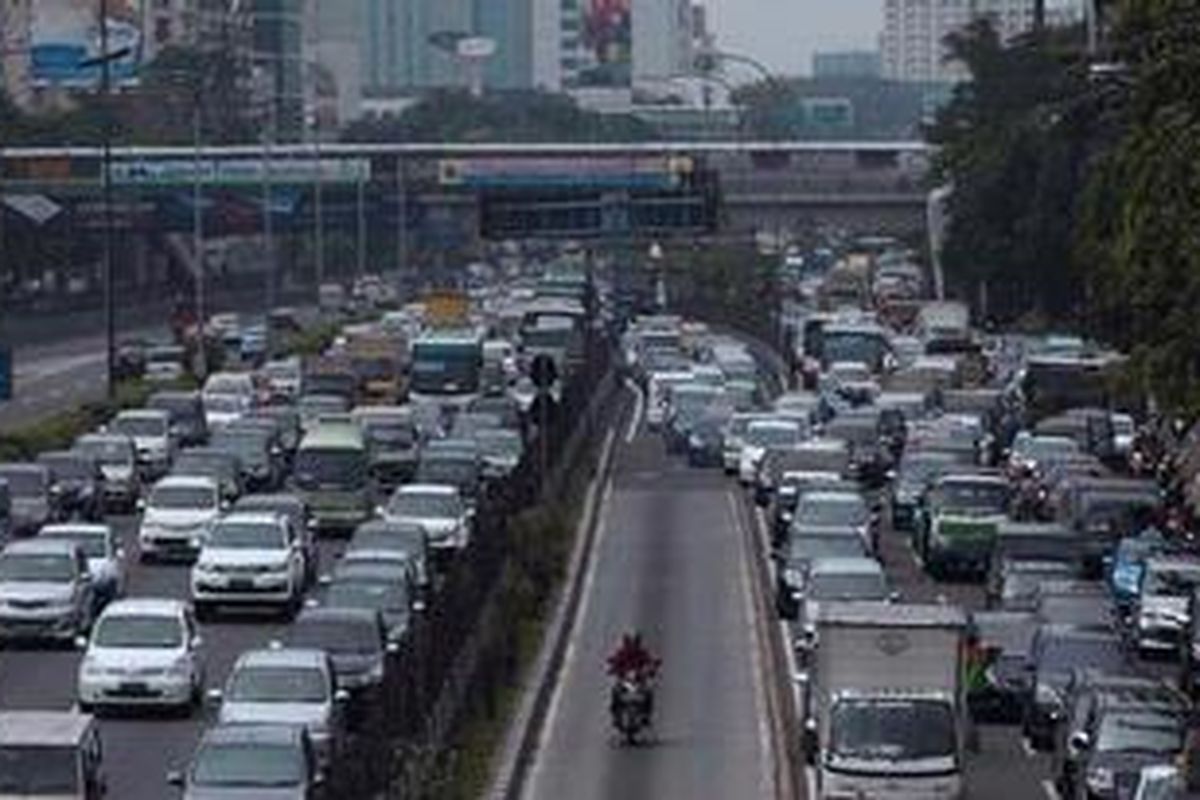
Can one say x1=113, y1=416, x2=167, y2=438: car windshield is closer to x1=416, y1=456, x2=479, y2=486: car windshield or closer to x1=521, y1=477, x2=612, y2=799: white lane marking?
x1=521, y1=477, x2=612, y2=799: white lane marking

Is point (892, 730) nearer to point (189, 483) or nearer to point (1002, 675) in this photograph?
point (1002, 675)

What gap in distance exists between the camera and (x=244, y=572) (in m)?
56.9

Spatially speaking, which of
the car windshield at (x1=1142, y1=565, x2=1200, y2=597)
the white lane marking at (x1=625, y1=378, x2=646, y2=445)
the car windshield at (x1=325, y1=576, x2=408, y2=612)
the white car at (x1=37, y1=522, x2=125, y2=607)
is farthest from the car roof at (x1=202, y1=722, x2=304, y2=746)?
the white lane marking at (x1=625, y1=378, x2=646, y2=445)

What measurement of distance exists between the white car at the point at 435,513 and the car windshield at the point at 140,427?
12.4 metres

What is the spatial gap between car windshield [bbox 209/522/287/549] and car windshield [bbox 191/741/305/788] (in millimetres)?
19471

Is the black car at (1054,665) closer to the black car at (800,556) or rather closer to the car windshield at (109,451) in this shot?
the black car at (800,556)

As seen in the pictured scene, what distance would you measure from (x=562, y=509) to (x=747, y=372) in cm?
4043

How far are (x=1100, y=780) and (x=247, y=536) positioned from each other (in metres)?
19.3

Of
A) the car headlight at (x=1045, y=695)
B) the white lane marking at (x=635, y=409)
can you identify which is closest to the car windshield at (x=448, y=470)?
Result: the car headlight at (x=1045, y=695)

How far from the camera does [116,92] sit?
631ft

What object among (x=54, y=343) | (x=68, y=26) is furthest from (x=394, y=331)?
(x=68, y=26)

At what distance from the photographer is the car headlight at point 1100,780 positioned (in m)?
39.6

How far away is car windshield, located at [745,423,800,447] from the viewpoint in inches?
3243

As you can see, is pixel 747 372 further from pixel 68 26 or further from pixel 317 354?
pixel 68 26
